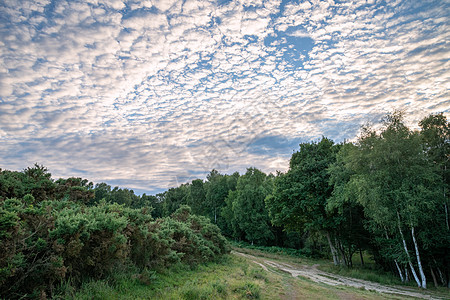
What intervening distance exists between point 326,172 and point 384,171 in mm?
8497

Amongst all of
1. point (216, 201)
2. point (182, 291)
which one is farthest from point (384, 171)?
point (216, 201)

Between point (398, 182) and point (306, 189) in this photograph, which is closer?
point (398, 182)

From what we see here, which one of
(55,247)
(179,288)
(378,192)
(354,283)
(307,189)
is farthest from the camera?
(307,189)

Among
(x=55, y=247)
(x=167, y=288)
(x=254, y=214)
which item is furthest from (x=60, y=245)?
(x=254, y=214)

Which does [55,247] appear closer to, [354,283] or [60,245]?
[60,245]

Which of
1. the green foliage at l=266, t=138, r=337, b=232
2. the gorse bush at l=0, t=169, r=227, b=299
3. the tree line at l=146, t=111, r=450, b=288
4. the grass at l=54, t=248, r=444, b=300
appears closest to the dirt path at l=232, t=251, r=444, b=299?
the tree line at l=146, t=111, r=450, b=288

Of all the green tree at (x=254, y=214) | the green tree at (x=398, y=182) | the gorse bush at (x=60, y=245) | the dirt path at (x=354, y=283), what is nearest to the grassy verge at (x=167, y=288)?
the gorse bush at (x=60, y=245)

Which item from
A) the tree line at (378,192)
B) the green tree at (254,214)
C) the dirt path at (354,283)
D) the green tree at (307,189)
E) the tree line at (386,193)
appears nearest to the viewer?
the dirt path at (354,283)

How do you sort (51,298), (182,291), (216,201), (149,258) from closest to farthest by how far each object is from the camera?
1. (51,298)
2. (182,291)
3. (149,258)
4. (216,201)

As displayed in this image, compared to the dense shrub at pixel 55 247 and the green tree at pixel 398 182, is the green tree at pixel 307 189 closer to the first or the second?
the green tree at pixel 398 182

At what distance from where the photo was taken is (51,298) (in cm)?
660

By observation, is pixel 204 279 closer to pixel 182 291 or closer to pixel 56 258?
pixel 182 291

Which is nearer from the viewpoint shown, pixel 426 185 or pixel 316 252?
pixel 426 185

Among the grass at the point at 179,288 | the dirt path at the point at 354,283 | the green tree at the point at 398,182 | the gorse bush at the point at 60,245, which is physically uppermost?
the green tree at the point at 398,182
